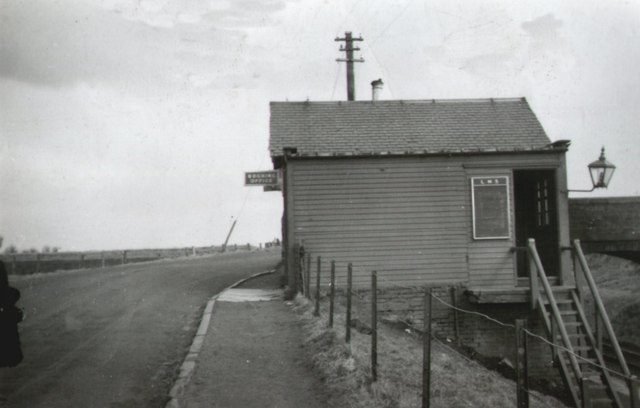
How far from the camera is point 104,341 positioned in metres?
10.7

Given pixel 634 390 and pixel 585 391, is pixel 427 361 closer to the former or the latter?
pixel 634 390

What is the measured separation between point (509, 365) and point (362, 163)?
19.4 feet

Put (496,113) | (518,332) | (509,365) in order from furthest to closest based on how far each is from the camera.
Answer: (496,113), (509,365), (518,332)

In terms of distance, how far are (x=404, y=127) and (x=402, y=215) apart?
2909 mm

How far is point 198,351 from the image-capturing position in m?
9.62

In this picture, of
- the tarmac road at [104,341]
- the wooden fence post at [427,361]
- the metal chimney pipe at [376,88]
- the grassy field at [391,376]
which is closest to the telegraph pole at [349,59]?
the metal chimney pipe at [376,88]

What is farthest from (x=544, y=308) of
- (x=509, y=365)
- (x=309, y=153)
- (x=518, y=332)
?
(x=518, y=332)

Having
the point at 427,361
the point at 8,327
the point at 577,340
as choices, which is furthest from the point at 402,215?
the point at 8,327

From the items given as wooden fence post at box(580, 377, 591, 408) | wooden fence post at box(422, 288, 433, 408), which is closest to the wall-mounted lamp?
wooden fence post at box(580, 377, 591, 408)

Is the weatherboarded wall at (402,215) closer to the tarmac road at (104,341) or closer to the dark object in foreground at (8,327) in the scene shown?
the tarmac road at (104,341)

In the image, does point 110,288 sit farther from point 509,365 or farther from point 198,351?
point 509,365

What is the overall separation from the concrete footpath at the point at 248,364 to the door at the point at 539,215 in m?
7.41

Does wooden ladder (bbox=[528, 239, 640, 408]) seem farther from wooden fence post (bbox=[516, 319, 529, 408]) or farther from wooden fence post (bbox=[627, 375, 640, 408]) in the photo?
wooden fence post (bbox=[627, 375, 640, 408])

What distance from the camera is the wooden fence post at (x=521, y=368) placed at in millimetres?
6051
